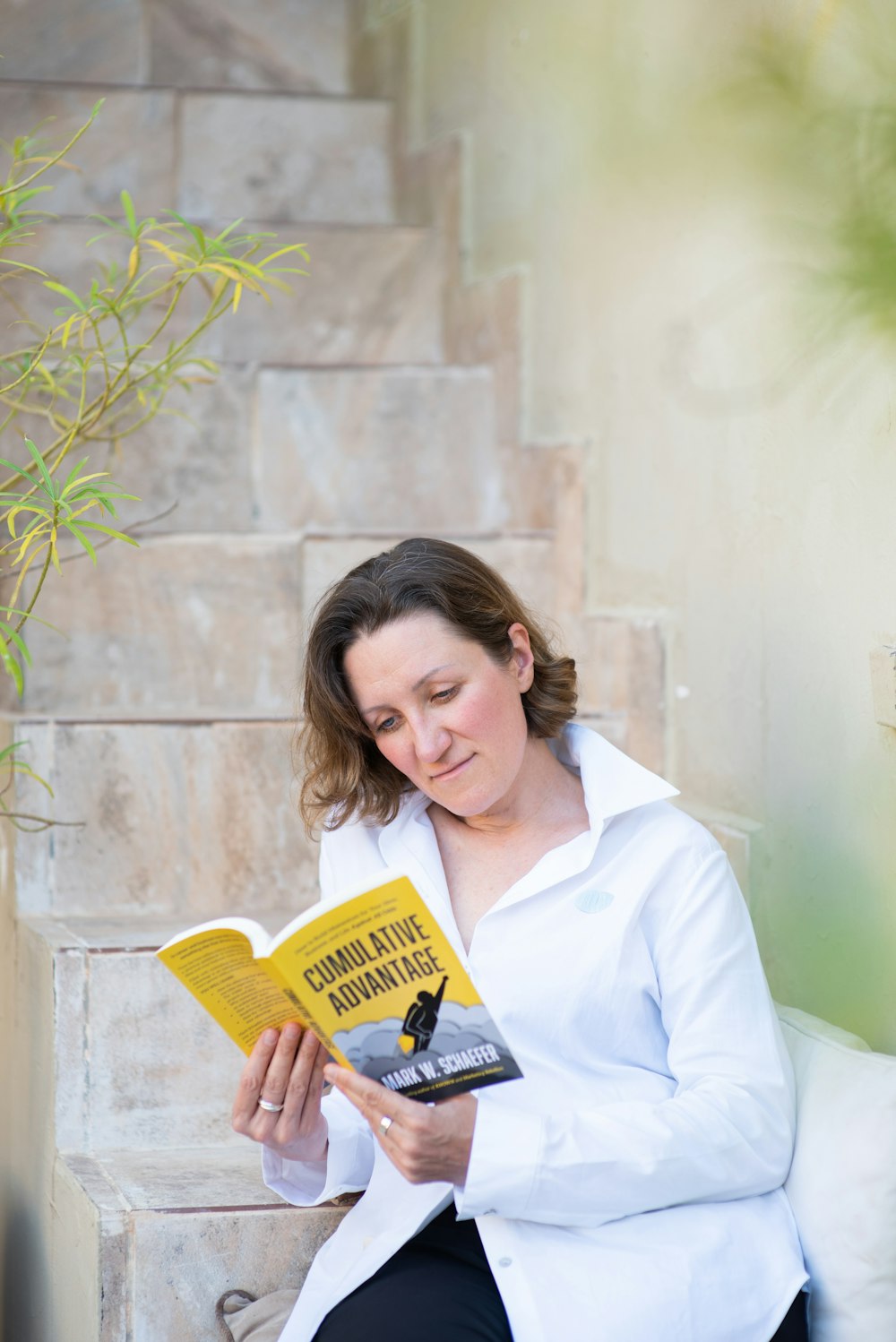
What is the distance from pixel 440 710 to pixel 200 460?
149 centimetres

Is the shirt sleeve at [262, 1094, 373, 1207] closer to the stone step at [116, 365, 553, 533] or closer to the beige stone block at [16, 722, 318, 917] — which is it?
the beige stone block at [16, 722, 318, 917]

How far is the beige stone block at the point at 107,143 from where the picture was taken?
11.0 ft

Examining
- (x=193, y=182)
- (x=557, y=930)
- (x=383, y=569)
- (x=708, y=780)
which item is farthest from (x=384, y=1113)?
(x=193, y=182)

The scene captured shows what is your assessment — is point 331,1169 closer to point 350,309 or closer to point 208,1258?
point 208,1258

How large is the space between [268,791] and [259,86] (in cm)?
221

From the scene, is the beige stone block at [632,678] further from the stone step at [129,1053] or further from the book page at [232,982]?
the book page at [232,982]

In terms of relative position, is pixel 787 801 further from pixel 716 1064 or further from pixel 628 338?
pixel 628 338

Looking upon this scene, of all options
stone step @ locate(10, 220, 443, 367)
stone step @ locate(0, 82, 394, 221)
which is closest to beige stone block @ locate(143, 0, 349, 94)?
stone step @ locate(0, 82, 394, 221)

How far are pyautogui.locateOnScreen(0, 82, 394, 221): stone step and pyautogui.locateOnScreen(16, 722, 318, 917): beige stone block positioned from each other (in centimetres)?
156

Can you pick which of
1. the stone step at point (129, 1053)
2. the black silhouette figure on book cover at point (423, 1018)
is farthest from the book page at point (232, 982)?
the stone step at point (129, 1053)

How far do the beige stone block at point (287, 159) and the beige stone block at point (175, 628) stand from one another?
1170 millimetres

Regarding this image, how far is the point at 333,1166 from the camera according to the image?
67.1 inches

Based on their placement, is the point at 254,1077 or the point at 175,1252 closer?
the point at 254,1077

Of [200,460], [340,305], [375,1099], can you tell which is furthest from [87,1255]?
[340,305]
